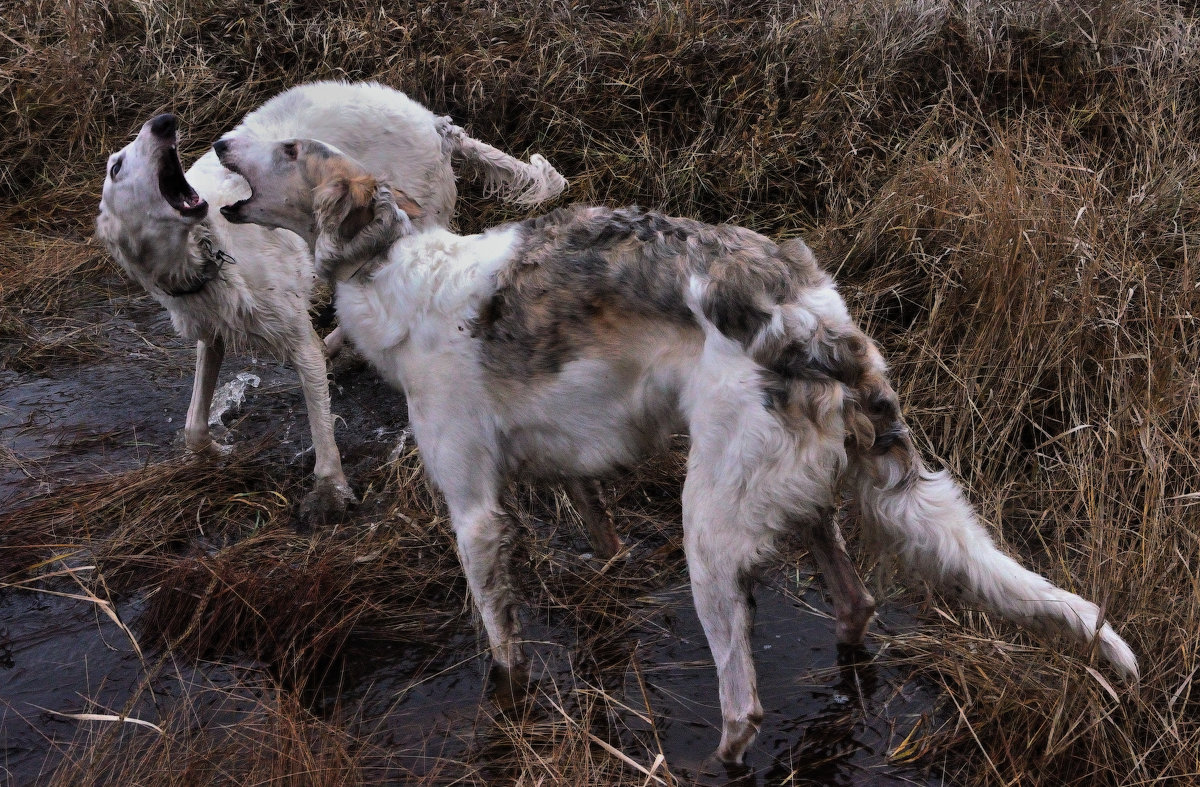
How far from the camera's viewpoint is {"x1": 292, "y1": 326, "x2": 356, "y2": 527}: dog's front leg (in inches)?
169

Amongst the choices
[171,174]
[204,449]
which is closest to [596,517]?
[204,449]

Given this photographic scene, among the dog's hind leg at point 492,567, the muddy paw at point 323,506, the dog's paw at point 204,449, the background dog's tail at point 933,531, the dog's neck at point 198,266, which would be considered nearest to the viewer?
the background dog's tail at point 933,531

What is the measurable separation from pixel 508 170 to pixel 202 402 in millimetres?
1790

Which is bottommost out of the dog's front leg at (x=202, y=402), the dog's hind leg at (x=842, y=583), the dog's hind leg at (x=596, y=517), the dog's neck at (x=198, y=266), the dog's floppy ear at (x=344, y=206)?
the dog's front leg at (x=202, y=402)

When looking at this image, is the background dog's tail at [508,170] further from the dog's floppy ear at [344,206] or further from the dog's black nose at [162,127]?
the dog's floppy ear at [344,206]

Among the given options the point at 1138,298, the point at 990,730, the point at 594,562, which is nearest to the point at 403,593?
the point at 594,562

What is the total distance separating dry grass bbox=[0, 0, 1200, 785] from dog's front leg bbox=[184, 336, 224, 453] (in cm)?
20

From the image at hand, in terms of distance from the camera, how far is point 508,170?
17.1 feet

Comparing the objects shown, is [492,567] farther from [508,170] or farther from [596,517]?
[508,170]

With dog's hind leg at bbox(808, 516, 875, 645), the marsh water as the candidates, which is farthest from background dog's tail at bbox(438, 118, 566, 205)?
dog's hind leg at bbox(808, 516, 875, 645)

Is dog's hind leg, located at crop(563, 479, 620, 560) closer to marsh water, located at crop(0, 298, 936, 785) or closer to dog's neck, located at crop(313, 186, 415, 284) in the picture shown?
marsh water, located at crop(0, 298, 936, 785)

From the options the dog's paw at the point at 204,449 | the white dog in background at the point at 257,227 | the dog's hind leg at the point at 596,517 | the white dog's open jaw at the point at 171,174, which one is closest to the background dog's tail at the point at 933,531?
the dog's hind leg at the point at 596,517

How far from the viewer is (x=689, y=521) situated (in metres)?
2.79

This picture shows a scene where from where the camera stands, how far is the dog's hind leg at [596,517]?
3.78 metres
